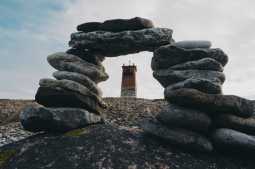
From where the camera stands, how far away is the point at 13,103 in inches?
963

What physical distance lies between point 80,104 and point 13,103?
9986 mm

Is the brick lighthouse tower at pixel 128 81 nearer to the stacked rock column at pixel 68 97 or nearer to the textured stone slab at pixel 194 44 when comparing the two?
the stacked rock column at pixel 68 97

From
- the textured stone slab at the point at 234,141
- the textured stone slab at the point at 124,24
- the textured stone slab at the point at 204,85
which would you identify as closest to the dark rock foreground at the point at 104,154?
the textured stone slab at the point at 234,141

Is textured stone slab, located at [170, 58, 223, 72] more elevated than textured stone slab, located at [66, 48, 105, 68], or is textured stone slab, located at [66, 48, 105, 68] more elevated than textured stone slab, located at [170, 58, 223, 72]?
textured stone slab, located at [66, 48, 105, 68]

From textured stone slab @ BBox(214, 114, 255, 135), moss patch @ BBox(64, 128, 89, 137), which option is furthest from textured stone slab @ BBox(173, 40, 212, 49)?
moss patch @ BBox(64, 128, 89, 137)

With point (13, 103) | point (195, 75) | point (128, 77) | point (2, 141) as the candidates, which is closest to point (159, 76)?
point (195, 75)

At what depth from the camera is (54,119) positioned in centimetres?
1523

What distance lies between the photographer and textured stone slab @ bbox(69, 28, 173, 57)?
1734 cm

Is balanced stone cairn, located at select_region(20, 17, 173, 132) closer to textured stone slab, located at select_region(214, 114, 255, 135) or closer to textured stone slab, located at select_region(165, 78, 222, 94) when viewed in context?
textured stone slab, located at select_region(165, 78, 222, 94)

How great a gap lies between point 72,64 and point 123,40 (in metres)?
2.77

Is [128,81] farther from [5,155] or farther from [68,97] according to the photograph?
[5,155]

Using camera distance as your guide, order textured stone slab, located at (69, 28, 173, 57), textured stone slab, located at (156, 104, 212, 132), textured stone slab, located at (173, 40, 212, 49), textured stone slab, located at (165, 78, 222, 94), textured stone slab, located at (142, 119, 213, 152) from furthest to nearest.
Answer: textured stone slab, located at (69, 28, 173, 57) < textured stone slab, located at (173, 40, 212, 49) < textured stone slab, located at (165, 78, 222, 94) < textured stone slab, located at (156, 104, 212, 132) < textured stone slab, located at (142, 119, 213, 152)

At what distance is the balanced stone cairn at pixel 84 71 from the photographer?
1555cm

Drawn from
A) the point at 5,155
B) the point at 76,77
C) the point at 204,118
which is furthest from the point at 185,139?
the point at 5,155
